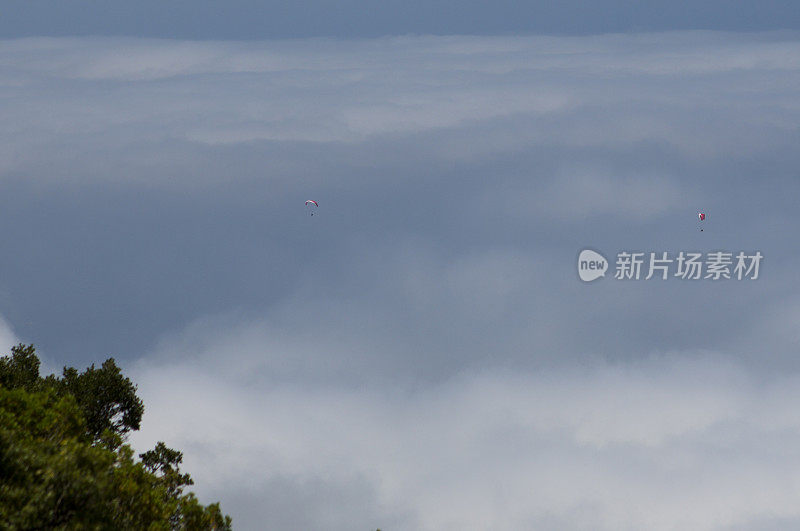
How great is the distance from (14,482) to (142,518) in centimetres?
632

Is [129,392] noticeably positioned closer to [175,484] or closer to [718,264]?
[175,484]

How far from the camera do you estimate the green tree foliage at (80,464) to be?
23.3 meters

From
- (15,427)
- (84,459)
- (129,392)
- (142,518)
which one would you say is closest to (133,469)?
(142,518)

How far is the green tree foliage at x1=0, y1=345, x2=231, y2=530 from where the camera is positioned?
23.3 m

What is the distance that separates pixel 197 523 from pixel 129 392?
13.5 m

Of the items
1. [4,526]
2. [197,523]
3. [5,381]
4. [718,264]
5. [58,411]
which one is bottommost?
[4,526]

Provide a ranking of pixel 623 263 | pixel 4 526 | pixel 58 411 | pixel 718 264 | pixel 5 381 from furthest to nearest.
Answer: pixel 623 263 < pixel 718 264 < pixel 5 381 < pixel 58 411 < pixel 4 526

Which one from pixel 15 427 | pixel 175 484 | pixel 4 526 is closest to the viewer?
pixel 4 526

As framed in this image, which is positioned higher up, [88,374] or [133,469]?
[88,374]

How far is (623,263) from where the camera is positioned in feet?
369

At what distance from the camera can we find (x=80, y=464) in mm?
24641

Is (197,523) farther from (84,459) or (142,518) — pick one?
(84,459)

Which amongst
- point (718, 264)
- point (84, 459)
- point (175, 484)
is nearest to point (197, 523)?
point (175, 484)

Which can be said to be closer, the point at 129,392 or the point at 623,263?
the point at 129,392
